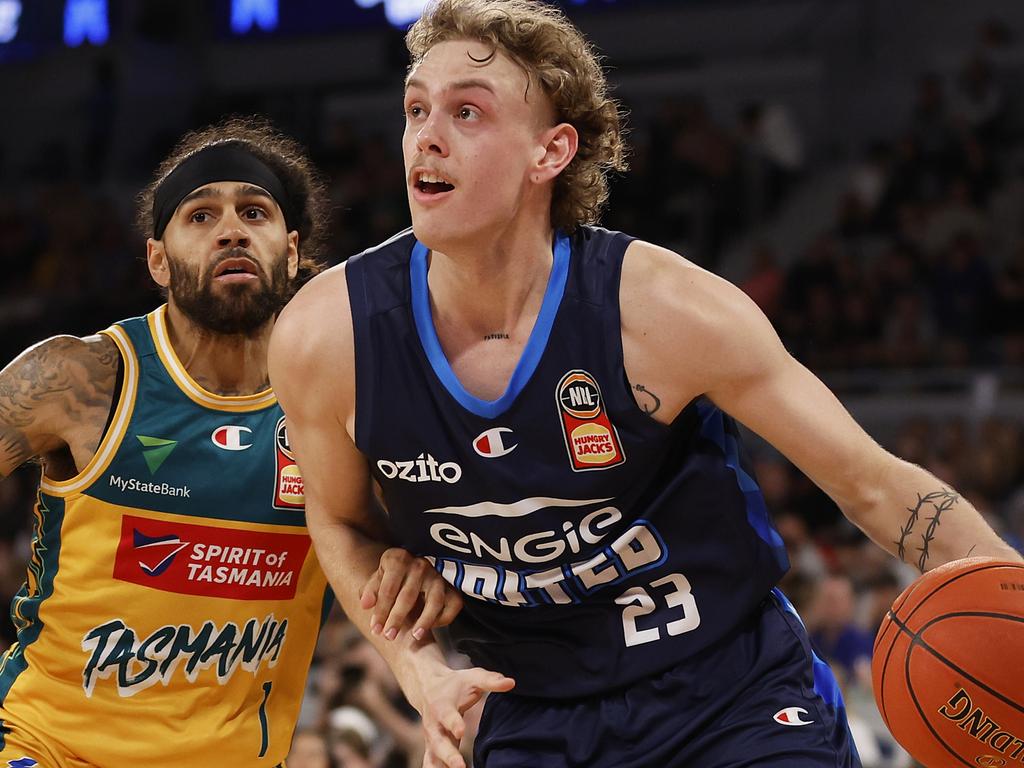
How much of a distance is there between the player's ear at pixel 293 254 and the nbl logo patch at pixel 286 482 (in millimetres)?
521

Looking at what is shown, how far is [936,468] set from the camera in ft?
29.1

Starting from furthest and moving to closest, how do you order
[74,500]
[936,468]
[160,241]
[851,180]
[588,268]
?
[851,180] → [936,468] → [160,241] → [74,500] → [588,268]

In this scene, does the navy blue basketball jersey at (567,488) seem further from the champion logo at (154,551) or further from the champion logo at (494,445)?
the champion logo at (154,551)

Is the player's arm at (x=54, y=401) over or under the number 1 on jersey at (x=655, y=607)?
over

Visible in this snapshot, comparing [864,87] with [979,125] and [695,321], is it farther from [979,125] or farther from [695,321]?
[695,321]

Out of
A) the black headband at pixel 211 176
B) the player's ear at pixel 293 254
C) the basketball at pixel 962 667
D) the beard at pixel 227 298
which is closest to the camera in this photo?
the basketball at pixel 962 667

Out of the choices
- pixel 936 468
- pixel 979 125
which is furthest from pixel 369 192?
pixel 936 468

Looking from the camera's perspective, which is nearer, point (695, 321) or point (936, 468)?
point (695, 321)

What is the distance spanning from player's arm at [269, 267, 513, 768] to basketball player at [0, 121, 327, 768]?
0.42 m

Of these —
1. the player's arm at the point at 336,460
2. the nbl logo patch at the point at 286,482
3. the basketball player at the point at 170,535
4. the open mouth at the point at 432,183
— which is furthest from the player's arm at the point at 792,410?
the basketball player at the point at 170,535

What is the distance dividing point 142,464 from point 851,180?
1146 cm

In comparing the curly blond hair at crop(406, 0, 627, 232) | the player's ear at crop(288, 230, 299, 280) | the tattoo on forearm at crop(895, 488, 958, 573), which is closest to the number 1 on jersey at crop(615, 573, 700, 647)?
the tattoo on forearm at crop(895, 488, 958, 573)

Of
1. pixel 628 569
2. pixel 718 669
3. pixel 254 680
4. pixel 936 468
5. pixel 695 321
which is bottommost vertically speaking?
pixel 936 468

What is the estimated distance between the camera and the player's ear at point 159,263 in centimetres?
398
